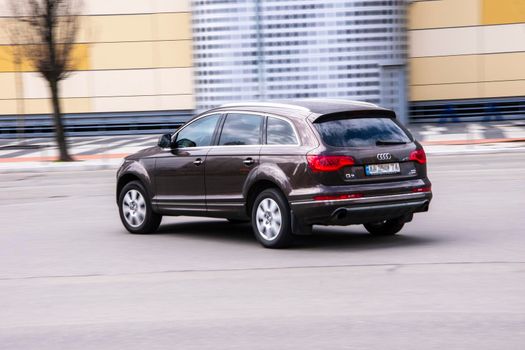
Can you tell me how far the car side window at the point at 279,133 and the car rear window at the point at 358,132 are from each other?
0.94ft

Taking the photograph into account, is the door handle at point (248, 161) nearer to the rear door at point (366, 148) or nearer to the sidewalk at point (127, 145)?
the rear door at point (366, 148)

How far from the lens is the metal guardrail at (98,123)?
40.0m

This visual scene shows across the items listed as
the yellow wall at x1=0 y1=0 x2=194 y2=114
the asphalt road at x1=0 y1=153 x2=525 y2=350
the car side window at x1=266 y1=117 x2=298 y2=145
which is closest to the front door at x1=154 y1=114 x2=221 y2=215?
the asphalt road at x1=0 y1=153 x2=525 y2=350

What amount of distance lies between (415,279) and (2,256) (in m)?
4.55

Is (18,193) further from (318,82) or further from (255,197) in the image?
(318,82)

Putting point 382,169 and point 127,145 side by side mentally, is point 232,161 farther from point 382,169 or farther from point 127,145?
point 127,145

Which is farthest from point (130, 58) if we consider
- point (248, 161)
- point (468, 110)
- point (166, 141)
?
point (248, 161)

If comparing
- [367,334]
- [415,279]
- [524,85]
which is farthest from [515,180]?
[524,85]

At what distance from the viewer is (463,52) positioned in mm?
39156

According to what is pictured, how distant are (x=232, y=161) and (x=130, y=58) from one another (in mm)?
30002

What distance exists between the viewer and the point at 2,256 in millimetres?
10500

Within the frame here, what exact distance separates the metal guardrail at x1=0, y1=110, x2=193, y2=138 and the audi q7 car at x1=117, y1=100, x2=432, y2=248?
28.7 m

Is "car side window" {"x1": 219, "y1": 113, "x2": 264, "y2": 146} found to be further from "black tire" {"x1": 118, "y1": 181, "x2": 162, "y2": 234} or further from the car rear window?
"black tire" {"x1": 118, "y1": 181, "x2": 162, "y2": 234}

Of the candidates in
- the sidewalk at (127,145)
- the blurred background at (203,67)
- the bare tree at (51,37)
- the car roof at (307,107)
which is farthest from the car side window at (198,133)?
the blurred background at (203,67)
